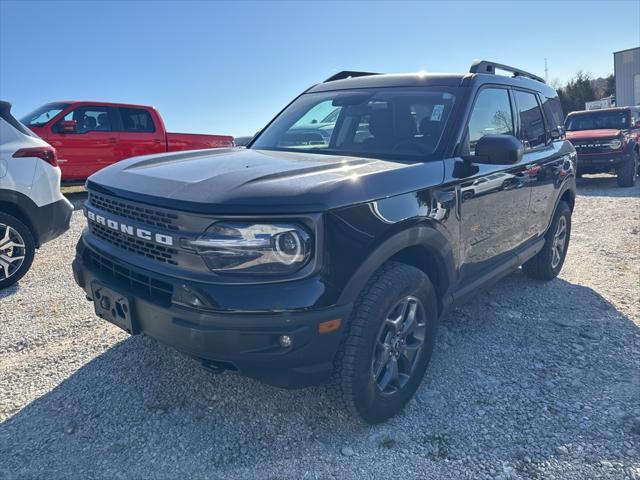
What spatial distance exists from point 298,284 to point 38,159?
12.9 feet

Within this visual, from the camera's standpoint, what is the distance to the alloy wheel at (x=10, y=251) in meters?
4.72

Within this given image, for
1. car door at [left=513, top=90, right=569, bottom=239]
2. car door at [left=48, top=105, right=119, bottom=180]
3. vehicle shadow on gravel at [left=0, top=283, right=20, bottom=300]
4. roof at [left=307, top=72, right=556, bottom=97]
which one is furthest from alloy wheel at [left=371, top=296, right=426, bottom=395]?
car door at [left=48, top=105, right=119, bottom=180]

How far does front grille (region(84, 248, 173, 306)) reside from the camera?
238 cm

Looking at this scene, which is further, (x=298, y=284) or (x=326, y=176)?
(x=326, y=176)

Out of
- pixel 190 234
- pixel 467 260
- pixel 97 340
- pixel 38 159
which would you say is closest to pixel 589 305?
pixel 467 260

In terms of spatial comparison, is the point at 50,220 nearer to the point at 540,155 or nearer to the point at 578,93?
the point at 540,155

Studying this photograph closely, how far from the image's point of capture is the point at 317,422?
2754 mm

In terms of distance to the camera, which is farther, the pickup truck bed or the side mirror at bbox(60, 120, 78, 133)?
the pickup truck bed

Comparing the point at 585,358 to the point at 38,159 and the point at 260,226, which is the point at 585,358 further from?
the point at 38,159

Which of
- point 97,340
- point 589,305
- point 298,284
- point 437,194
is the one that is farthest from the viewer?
point 589,305

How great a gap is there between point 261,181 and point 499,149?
57.9 inches

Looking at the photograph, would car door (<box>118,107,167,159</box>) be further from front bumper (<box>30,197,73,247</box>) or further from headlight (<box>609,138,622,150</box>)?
headlight (<box>609,138,622,150</box>)

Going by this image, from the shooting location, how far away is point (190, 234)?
226 centimetres

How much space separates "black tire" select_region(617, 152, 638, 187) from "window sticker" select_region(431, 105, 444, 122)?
10361mm
